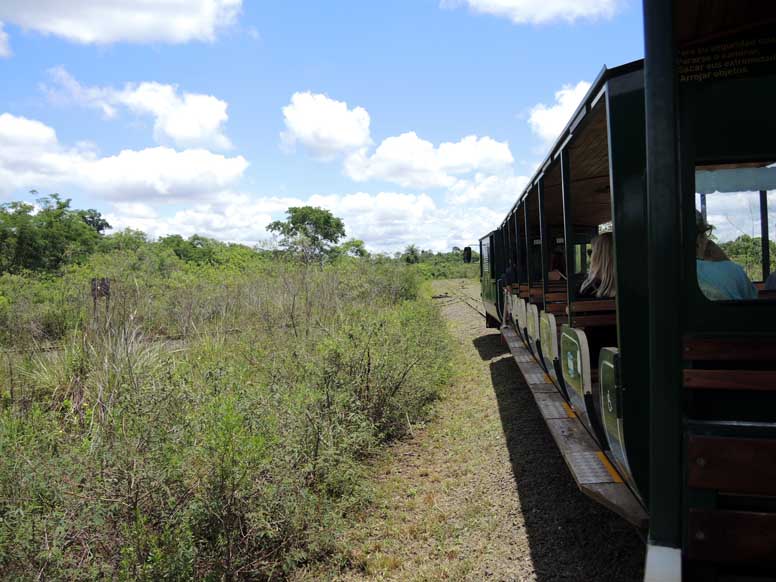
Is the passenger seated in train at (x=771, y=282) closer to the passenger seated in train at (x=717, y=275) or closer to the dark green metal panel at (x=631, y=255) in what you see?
the passenger seated in train at (x=717, y=275)

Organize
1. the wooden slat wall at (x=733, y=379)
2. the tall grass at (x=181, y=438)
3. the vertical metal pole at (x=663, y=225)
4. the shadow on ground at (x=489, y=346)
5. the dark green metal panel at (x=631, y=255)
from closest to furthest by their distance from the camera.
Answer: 1. the vertical metal pole at (x=663, y=225)
2. the wooden slat wall at (x=733, y=379)
3. the dark green metal panel at (x=631, y=255)
4. the tall grass at (x=181, y=438)
5. the shadow on ground at (x=489, y=346)

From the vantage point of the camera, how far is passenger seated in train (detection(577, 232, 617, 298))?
4574 mm

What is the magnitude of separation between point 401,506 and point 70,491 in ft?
7.99

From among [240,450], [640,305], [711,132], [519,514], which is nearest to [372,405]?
[519,514]

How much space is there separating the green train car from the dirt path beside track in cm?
67

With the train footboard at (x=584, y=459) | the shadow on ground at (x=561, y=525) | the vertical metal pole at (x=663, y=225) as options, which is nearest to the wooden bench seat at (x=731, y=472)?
the vertical metal pole at (x=663, y=225)

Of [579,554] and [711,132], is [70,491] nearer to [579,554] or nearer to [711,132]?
[579,554]

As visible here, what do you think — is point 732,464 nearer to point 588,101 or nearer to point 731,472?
point 731,472

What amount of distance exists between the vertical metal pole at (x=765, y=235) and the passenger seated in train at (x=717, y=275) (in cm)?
43

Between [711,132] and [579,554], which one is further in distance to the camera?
[579,554]

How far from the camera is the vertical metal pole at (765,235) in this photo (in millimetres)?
2904

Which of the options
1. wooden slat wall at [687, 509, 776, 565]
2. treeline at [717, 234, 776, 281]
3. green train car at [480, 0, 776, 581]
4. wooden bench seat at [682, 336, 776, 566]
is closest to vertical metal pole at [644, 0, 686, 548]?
green train car at [480, 0, 776, 581]

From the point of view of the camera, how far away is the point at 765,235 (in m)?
3.15

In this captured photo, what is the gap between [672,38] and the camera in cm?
202
